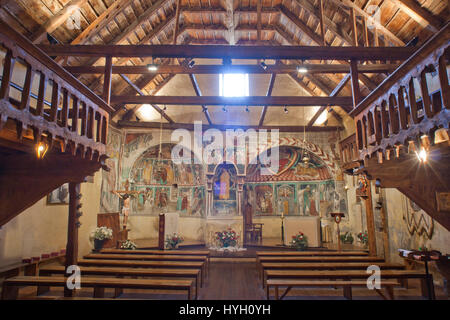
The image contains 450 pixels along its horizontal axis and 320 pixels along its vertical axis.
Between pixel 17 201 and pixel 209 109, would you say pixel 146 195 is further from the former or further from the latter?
pixel 17 201

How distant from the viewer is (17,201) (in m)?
4.30

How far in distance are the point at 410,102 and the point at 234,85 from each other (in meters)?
9.52

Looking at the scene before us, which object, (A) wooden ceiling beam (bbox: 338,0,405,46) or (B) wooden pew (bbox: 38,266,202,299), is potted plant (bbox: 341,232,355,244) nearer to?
(A) wooden ceiling beam (bbox: 338,0,405,46)

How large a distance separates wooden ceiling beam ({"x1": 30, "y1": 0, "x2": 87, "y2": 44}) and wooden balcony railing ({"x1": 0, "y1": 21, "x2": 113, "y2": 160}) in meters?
3.15

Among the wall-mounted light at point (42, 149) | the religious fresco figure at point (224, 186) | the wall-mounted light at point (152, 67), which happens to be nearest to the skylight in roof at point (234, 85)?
the religious fresco figure at point (224, 186)

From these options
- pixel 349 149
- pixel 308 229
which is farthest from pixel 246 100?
pixel 308 229

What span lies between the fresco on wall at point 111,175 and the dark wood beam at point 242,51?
5.37m

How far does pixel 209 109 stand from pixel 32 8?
307 inches

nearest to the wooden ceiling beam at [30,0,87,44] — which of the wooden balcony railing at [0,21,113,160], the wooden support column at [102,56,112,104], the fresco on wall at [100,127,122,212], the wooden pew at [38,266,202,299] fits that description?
the wooden support column at [102,56,112,104]

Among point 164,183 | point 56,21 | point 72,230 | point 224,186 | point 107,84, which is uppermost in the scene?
point 56,21

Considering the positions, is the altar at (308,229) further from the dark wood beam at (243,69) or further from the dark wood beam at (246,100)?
the dark wood beam at (243,69)

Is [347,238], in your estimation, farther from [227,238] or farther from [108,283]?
[108,283]

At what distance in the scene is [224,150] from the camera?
1247 cm

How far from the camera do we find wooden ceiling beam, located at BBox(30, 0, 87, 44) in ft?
20.7
